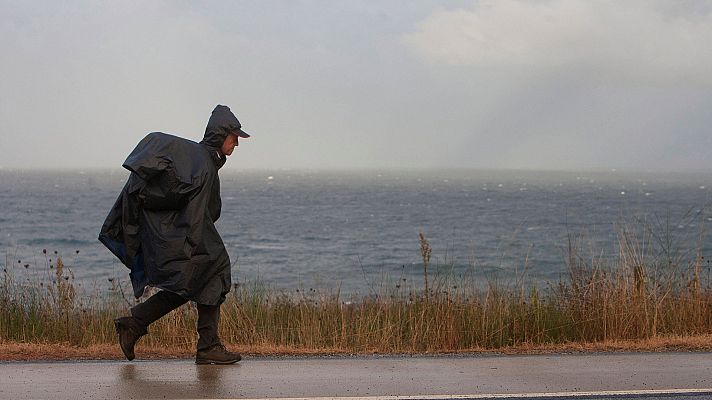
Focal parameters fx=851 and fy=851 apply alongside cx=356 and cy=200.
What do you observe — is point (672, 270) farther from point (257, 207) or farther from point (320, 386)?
point (257, 207)

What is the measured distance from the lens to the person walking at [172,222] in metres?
6.10

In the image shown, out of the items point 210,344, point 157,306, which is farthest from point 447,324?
point 157,306

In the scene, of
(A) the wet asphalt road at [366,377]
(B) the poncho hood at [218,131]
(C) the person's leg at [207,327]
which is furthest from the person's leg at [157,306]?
(B) the poncho hood at [218,131]

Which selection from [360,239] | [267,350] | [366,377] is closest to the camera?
[366,377]

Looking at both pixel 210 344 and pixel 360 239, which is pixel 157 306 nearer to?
pixel 210 344

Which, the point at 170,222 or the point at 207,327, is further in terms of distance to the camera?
the point at 207,327

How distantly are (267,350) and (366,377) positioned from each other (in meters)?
1.59

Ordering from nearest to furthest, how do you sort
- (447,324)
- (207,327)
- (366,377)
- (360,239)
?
(366,377) → (207,327) → (447,324) → (360,239)

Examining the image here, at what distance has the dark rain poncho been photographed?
6.09 metres

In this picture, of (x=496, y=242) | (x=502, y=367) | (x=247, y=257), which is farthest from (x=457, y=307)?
(x=496, y=242)

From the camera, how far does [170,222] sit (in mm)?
6195

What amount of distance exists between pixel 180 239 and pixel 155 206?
308 mm

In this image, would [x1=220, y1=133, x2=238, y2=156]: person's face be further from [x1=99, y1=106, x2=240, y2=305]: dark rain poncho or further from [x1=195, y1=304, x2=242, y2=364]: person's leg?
[x1=195, y1=304, x2=242, y2=364]: person's leg

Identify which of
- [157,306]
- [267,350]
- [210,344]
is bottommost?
[267,350]
